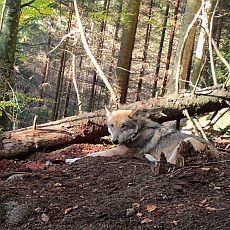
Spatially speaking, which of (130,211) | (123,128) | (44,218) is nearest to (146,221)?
(130,211)

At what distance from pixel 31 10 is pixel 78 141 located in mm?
6306

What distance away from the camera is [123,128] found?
7.15 m

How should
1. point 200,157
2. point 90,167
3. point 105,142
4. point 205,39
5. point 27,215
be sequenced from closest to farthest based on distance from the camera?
point 27,215, point 200,157, point 90,167, point 105,142, point 205,39

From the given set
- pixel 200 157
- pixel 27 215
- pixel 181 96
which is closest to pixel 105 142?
pixel 181 96

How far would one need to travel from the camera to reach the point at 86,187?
5.09 meters

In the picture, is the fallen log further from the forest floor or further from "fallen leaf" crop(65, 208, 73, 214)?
"fallen leaf" crop(65, 208, 73, 214)

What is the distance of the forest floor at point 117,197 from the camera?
387 centimetres

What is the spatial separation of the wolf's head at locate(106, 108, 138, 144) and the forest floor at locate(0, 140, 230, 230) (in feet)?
3.32

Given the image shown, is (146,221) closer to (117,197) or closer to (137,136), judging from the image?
(117,197)

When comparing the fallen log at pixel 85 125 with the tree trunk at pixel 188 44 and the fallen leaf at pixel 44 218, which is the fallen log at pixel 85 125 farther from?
the fallen leaf at pixel 44 218

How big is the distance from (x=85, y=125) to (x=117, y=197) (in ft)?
12.8

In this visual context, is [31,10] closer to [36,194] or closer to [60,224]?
[36,194]

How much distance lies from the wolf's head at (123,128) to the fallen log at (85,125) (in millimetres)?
754

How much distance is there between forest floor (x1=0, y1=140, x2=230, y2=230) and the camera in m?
3.87
